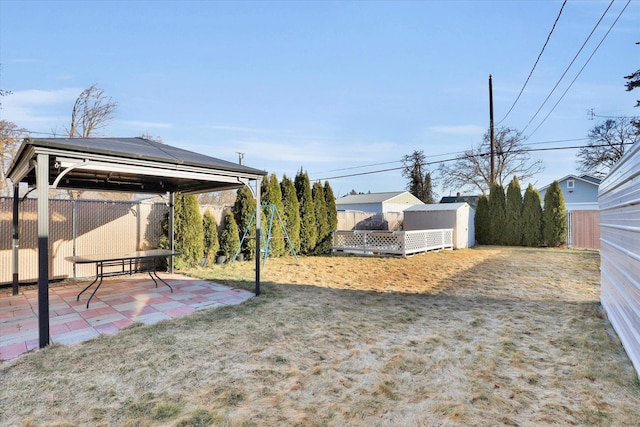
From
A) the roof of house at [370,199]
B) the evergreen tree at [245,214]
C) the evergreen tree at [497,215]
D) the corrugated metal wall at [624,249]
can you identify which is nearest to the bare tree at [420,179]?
the roof of house at [370,199]

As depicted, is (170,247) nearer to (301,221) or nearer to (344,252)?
(301,221)

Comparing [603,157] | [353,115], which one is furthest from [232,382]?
[603,157]

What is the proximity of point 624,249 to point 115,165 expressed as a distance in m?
5.32

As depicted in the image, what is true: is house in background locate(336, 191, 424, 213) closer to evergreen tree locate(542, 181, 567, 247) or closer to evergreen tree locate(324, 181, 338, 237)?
evergreen tree locate(542, 181, 567, 247)

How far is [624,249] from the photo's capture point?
303 centimetres

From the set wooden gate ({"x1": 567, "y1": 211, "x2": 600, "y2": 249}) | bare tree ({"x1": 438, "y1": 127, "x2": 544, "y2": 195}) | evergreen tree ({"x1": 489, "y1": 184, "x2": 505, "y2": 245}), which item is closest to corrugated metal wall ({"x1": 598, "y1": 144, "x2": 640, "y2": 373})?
evergreen tree ({"x1": 489, "y1": 184, "x2": 505, "y2": 245})

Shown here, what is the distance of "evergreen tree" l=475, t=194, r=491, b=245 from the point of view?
Result: 1484cm

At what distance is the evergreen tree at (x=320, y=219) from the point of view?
11.3 meters

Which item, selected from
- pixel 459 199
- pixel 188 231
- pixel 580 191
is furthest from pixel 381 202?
pixel 188 231

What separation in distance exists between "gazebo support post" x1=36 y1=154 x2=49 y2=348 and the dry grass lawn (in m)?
0.24

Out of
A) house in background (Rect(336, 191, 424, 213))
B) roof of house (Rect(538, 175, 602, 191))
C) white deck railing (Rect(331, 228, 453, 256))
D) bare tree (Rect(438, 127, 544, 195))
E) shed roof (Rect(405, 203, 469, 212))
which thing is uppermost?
bare tree (Rect(438, 127, 544, 195))

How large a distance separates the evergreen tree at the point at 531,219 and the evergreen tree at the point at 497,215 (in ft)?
2.63

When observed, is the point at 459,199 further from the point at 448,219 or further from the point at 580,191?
the point at 448,219

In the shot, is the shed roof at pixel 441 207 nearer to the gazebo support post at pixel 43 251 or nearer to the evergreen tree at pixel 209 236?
the evergreen tree at pixel 209 236
